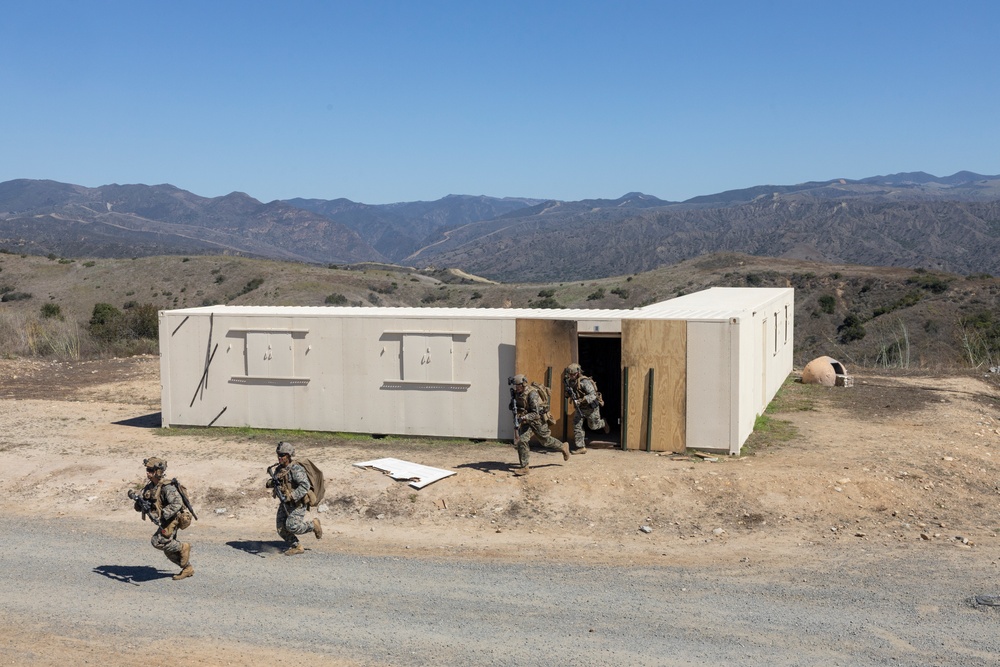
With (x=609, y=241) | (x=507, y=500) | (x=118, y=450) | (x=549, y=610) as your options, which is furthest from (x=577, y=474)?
(x=609, y=241)

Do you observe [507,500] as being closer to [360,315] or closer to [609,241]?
[360,315]

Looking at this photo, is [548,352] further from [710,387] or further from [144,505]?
[144,505]

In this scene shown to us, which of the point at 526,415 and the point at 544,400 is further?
the point at 544,400

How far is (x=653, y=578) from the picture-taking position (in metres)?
9.48

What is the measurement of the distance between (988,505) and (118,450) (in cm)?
1408

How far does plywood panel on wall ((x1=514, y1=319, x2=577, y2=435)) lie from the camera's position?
1485 cm

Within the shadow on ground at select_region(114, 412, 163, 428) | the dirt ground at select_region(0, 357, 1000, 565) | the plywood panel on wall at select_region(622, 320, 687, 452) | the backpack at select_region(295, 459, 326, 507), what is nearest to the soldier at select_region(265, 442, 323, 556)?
the backpack at select_region(295, 459, 326, 507)

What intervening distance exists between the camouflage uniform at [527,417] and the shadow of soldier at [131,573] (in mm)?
5255

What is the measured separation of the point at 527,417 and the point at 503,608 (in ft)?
15.0

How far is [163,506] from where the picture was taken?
30.7ft

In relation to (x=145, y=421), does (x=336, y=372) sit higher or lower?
higher

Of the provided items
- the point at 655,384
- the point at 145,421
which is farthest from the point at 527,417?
the point at 145,421

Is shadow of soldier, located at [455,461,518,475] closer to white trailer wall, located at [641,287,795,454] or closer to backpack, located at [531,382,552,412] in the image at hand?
backpack, located at [531,382,552,412]

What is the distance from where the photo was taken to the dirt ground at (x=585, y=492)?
10836 mm
